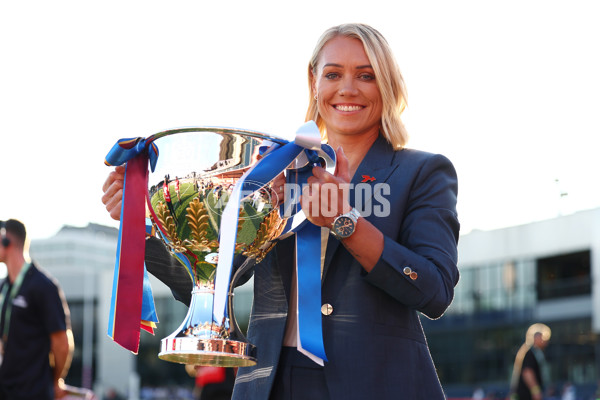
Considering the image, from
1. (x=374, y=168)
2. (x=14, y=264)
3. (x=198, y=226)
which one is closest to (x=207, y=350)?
(x=198, y=226)

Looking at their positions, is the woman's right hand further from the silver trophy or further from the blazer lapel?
the blazer lapel

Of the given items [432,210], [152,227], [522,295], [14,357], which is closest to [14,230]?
[14,357]

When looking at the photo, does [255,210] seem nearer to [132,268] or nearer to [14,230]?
[132,268]

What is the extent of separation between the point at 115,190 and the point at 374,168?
68 cm

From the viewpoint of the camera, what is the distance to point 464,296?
41.1 m

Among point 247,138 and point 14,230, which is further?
point 14,230

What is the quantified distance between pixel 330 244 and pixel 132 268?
500 mm

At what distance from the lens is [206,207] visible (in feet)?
7.07

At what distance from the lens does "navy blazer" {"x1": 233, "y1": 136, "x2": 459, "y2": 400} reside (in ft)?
6.98

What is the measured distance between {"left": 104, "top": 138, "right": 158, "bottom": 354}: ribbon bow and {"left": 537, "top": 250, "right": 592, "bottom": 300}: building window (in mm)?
35039

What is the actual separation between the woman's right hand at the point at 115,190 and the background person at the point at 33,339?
3216 millimetres

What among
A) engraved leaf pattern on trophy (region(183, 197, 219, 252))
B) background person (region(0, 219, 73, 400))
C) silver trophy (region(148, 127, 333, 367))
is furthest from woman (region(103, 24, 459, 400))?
background person (region(0, 219, 73, 400))

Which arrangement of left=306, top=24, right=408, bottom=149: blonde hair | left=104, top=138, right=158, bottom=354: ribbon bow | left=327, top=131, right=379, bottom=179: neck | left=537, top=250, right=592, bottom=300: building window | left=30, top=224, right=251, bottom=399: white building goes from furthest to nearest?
1. left=30, top=224, right=251, bottom=399: white building
2. left=537, top=250, right=592, bottom=300: building window
3. left=327, top=131, right=379, bottom=179: neck
4. left=306, top=24, right=408, bottom=149: blonde hair
5. left=104, top=138, right=158, bottom=354: ribbon bow

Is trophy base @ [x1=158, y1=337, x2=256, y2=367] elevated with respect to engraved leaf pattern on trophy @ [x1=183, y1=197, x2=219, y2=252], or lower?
lower
